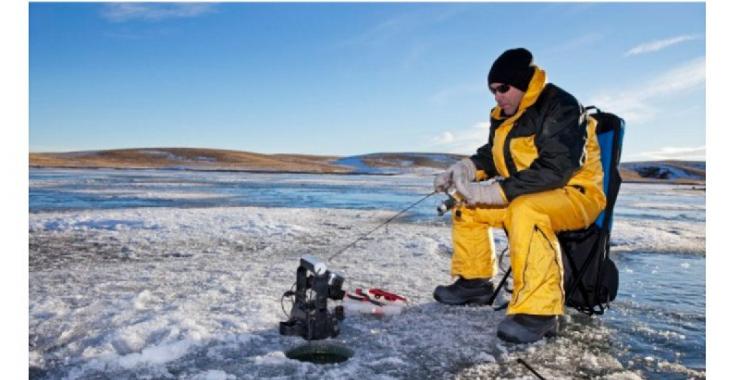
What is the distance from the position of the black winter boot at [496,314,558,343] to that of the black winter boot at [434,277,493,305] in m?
0.64

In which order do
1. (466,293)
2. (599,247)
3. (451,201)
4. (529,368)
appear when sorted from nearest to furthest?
1. (529,368)
2. (599,247)
3. (451,201)
4. (466,293)

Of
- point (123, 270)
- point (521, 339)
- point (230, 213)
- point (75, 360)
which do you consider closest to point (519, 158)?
point (521, 339)

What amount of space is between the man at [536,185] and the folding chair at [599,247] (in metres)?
0.16

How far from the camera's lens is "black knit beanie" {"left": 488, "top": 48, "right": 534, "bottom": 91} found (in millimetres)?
2934

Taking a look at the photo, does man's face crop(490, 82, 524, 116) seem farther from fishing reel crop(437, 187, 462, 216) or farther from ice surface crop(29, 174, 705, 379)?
ice surface crop(29, 174, 705, 379)

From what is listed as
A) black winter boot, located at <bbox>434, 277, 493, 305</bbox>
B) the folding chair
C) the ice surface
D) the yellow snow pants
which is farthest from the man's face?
the ice surface

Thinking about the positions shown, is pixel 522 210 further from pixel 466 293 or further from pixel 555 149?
pixel 466 293

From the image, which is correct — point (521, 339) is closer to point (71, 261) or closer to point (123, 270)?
point (123, 270)

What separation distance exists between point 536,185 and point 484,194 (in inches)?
11.2

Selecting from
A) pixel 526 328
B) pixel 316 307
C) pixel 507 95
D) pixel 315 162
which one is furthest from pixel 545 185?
pixel 315 162

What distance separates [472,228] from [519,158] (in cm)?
64

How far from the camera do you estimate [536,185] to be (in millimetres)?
2789

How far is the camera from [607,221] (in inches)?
121

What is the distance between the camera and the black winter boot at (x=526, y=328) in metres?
2.65
